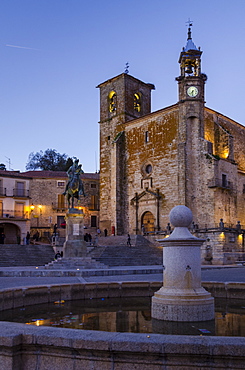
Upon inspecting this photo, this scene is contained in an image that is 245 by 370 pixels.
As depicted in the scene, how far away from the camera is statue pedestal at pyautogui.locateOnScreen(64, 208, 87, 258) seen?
20.5m

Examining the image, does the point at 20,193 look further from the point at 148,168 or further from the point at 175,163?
the point at 175,163

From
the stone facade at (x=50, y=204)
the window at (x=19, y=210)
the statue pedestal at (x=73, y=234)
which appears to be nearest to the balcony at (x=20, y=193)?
the window at (x=19, y=210)

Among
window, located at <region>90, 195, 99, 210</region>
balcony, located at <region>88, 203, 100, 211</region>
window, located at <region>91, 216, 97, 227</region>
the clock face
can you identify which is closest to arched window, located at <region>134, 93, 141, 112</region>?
the clock face

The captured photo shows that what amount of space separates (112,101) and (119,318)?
127 feet

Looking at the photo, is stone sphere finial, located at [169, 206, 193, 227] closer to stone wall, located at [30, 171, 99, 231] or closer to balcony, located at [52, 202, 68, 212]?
stone wall, located at [30, 171, 99, 231]

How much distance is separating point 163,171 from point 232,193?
6.15 metres

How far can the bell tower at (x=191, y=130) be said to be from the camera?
33.5 m

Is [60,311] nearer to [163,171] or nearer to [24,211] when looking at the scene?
[163,171]

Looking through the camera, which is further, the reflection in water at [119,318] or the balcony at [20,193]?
the balcony at [20,193]

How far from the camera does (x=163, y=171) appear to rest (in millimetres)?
36062

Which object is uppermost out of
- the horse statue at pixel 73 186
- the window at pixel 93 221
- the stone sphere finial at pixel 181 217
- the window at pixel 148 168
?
the window at pixel 148 168

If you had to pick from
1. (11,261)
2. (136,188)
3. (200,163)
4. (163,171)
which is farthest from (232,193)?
(11,261)

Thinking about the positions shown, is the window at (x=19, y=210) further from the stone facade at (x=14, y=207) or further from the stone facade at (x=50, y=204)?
the stone facade at (x=50, y=204)

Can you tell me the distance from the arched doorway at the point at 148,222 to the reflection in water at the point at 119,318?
28.2 metres
